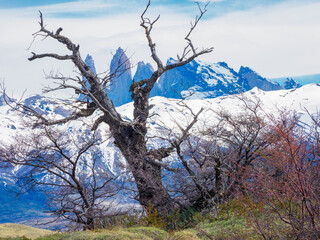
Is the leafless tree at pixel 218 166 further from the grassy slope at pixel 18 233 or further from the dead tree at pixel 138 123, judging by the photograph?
the grassy slope at pixel 18 233

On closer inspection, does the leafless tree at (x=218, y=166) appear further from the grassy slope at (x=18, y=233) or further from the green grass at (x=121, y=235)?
the grassy slope at (x=18, y=233)

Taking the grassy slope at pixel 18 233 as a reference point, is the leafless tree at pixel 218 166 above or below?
above

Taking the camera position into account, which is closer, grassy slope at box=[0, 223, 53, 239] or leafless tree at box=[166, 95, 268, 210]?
grassy slope at box=[0, 223, 53, 239]

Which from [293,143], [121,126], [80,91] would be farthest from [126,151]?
[293,143]

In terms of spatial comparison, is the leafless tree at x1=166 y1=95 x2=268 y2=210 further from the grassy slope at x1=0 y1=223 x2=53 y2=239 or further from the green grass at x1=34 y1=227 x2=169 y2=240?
the grassy slope at x1=0 y1=223 x2=53 y2=239

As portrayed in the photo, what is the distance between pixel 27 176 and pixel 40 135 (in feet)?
5.53

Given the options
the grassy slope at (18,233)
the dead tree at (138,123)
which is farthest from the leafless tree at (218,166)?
the grassy slope at (18,233)

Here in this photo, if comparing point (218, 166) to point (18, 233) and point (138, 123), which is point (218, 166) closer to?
point (138, 123)

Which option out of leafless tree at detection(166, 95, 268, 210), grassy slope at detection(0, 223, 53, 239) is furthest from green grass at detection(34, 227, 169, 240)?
leafless tree at detection(166, 95, 268, 210)

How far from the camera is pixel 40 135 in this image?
12906 mm

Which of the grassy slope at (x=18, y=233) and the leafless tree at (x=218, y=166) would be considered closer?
the grassy slope at (x=18, y=233)

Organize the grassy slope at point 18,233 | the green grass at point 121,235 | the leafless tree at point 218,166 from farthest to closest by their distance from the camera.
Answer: the leafless tree at point 218,166 → the grassy slope at point 18,233 → the green grass at point 121,235

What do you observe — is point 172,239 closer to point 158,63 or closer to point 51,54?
point 158,63

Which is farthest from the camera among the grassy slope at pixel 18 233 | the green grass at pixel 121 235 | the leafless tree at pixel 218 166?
the leafless tree at pixel 218 166
